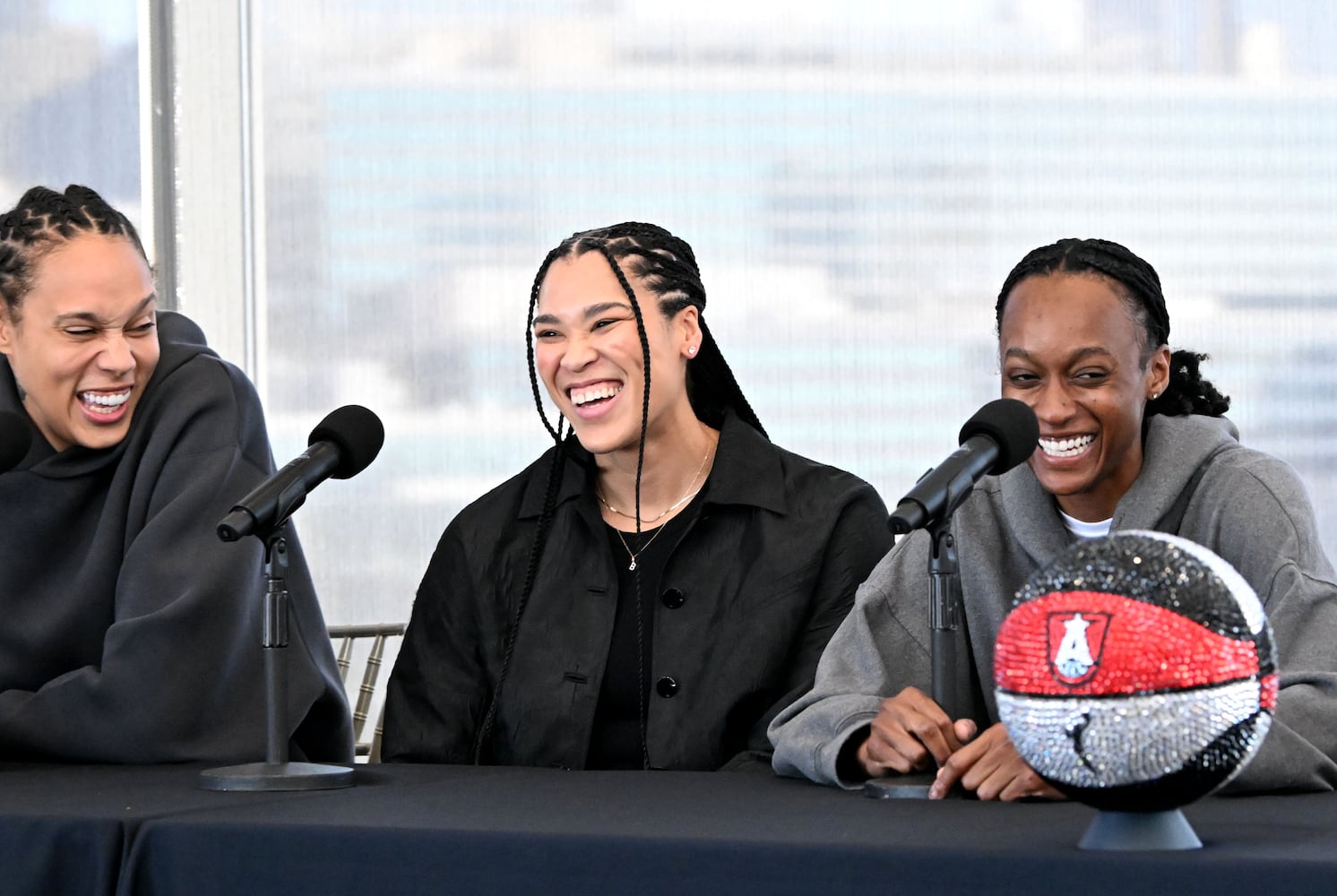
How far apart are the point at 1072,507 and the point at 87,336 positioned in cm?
148

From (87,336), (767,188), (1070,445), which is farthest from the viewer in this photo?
(767,188)

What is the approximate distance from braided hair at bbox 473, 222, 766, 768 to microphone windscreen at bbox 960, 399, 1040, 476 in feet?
2.88

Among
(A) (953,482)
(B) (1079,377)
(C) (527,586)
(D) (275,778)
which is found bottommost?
(D) (275,778)

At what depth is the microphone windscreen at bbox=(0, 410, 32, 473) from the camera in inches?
86.8

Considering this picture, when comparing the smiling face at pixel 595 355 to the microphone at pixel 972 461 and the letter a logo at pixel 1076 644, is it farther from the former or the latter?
the letter a logo at pixel 1076 644

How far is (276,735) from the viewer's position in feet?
6.44

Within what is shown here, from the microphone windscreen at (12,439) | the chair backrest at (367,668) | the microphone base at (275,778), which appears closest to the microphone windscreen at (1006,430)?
the microphone base at (275,778)

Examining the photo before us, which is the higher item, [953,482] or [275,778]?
[953,482]

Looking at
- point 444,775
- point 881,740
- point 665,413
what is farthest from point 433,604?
point 881,740

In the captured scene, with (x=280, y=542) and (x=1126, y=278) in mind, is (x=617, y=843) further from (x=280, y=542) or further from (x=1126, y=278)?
(x=1126, y=278)

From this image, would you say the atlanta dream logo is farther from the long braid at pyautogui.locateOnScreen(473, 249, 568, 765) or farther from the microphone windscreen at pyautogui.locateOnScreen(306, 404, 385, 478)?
the long braid at pyautogui.locateOnScreen(473, 249, 568, 765)

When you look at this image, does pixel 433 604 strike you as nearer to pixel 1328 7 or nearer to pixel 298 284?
pixel 298 284

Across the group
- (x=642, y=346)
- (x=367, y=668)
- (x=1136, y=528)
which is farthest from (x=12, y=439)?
(x=367, y=668)

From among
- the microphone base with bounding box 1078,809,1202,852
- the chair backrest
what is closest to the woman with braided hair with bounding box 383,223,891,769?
the chair backrest
